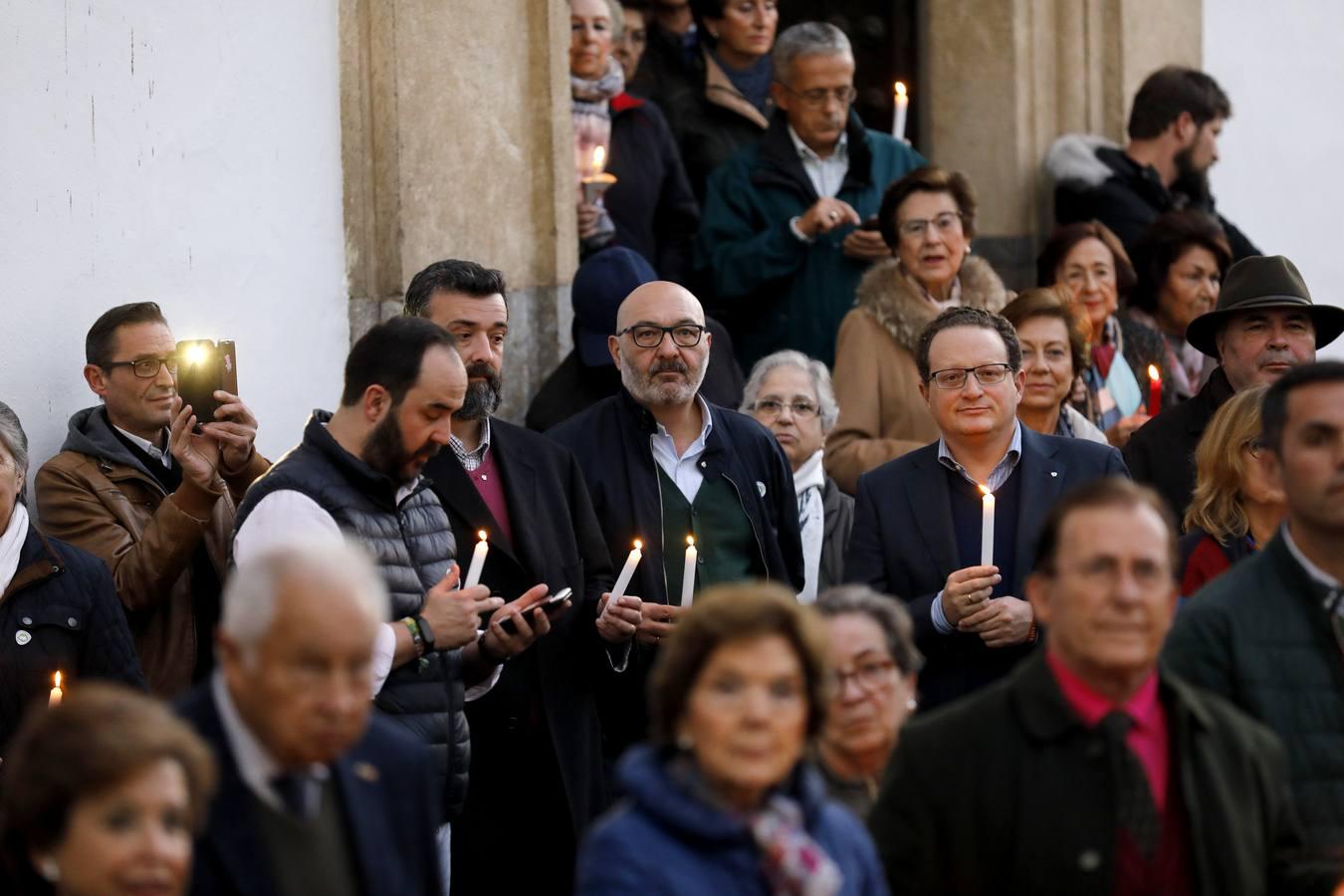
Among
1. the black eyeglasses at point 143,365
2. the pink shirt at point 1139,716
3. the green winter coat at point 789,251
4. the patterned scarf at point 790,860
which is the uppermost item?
the green winter coat at point 789,251

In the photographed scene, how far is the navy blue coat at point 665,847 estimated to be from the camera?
3.64m

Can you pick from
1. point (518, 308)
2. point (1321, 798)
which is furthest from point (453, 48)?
point (1321, 798)

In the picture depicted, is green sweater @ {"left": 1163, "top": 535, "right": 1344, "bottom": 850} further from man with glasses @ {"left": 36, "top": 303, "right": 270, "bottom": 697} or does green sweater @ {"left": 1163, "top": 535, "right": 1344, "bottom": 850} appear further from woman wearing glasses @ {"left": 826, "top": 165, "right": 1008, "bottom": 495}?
woman wearing glasses @ {"left": 826, "top": 165, "right": 1008, "bottom": 495}

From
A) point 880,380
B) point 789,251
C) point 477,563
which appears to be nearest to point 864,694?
point 477,563

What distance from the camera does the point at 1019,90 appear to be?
10.6 m

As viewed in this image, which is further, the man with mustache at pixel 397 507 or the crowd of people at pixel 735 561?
the man with mustache at pixel 397 507

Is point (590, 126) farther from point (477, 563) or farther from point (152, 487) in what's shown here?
point (477, 563)

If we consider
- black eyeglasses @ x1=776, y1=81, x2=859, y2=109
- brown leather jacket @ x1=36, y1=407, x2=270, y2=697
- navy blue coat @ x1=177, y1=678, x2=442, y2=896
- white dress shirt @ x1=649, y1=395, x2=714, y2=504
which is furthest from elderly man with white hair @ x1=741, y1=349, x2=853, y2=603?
navy blue coat @ x1=177, y1=678, x2=442, y2=896

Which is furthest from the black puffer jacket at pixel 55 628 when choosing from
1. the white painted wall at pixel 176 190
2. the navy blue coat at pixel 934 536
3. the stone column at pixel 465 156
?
the stone column at pixel 465 156

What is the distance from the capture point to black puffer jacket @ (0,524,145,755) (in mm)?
5777

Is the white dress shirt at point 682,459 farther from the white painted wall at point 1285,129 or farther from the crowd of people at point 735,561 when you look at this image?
the white painted wall at point 1285,129

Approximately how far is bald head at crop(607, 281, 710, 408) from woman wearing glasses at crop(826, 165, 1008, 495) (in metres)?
1.03

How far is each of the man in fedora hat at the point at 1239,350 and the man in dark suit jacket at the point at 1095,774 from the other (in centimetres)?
303

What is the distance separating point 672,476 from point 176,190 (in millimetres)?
1757
